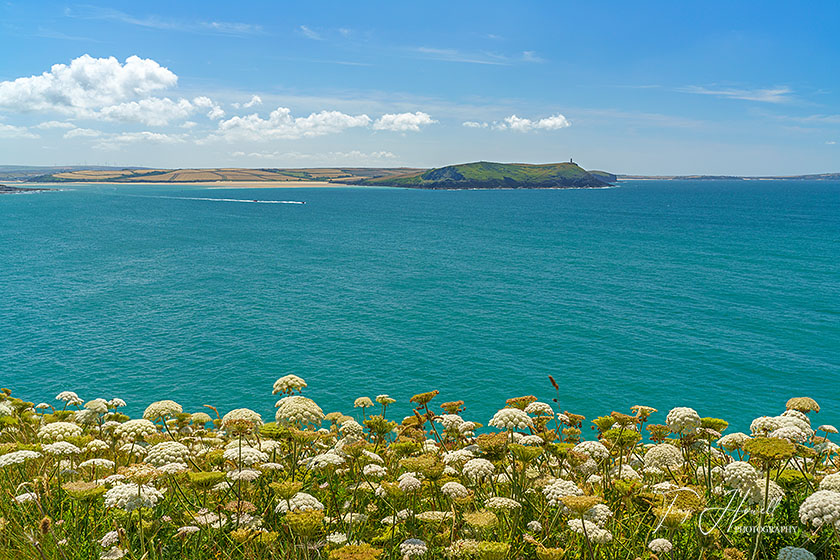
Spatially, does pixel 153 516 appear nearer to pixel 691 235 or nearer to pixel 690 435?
pixel 690 435

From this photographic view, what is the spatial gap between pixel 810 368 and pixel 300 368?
165 ft

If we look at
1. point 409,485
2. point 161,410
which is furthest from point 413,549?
point 161,410

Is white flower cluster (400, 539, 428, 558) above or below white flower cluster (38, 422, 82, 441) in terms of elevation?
→ below

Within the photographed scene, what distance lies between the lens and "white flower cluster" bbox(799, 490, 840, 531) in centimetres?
577

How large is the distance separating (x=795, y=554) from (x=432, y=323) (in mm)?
53588

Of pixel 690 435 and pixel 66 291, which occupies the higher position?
pixel 690 435

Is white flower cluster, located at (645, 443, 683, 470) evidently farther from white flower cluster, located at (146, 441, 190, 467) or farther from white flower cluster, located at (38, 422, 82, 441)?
white flower cluster, located at (38, 422, 82, 441)

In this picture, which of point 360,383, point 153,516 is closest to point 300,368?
point 360,383

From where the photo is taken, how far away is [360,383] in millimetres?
43656

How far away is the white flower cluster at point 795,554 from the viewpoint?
20.5ft

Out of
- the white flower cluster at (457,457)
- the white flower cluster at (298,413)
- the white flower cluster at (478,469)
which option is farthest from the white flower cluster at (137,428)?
the white flower cluster at (478,469)

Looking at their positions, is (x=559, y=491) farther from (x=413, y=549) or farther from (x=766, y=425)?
(x=766, y=425)

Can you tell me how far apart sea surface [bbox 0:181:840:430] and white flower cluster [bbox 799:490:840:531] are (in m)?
33.5

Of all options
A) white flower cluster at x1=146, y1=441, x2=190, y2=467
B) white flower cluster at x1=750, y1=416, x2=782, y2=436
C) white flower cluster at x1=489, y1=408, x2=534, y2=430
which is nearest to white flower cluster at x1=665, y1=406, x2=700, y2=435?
white flower cluster at x1=750, y1=416, x2=782, y2=436
